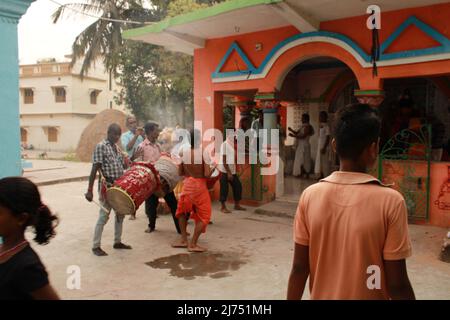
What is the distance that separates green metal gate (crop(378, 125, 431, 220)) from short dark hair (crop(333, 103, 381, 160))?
513 cm

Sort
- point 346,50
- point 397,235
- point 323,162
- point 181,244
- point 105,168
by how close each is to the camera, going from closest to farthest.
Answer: point 397,235 → point 105,168 → point 181,244 → point 346,50 → point 323,162

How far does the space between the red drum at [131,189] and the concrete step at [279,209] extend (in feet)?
9.67

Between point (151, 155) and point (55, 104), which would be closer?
point (151, 155)

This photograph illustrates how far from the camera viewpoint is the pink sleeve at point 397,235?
5.67ft

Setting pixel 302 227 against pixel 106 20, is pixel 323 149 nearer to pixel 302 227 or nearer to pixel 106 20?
pixel 302 227

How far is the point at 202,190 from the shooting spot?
555 centimetres

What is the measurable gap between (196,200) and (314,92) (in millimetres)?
6786

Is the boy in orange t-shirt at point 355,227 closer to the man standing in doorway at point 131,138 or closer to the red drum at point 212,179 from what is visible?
the red drum at point 212,179

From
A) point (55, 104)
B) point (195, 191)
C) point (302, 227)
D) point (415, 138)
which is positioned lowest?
point (195, 191)

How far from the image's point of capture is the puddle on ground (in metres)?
4.76

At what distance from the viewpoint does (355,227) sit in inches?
70.1

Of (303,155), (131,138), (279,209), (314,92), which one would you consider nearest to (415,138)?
(279,209)
